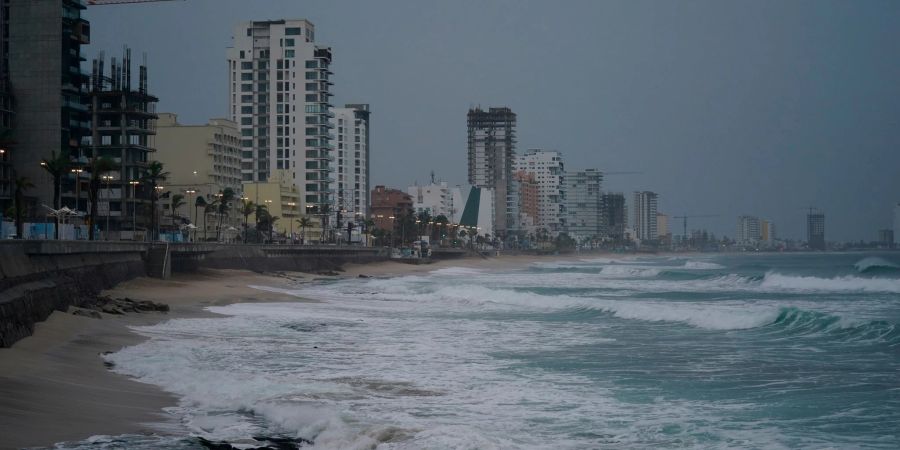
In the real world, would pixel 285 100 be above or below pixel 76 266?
above

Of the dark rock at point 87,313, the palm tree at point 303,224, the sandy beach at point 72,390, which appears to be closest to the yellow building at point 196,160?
the palm tree at point 303,224

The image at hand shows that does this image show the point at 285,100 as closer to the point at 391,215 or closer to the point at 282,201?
the point at 282,201

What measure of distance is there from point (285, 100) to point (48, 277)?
374 ft

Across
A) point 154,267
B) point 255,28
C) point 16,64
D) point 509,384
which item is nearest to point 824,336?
point 509,384

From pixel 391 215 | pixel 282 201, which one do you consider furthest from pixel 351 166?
pixel 282 201

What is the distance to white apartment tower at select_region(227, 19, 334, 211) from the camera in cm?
14062

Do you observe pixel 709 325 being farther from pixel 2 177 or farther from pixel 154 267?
pixel 2 177

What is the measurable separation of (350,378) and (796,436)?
8.68 meters

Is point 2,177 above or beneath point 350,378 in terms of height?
above

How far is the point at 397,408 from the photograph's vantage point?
1627 cm

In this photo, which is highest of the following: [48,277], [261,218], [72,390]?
[261,218]

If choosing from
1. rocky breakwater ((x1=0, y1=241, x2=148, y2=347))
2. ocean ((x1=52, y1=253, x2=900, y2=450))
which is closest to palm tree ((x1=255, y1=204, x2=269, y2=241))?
rocky breakwater ((x1=0, y1=241, x2=148, y2=347))

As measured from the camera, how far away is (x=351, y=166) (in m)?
175

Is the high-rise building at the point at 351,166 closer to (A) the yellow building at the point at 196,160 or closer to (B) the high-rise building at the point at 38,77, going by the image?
(A) the yellow building at the point at 196,160
